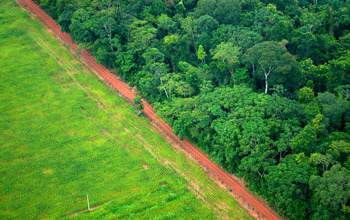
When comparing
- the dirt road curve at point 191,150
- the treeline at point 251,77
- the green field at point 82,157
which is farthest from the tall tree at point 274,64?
the green field at point 82,157

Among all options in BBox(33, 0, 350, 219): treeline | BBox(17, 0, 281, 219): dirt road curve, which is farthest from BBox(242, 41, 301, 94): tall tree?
BBox(17, 0, 281, 219): dirt road curve

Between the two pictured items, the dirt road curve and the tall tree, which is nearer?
the dirt road curve

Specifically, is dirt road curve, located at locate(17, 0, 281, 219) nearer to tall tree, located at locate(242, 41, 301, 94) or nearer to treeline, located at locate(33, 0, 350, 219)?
treeline, located at locate(33, 0, 350, 219)

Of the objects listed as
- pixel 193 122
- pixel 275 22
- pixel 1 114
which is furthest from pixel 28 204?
pixel 275 22

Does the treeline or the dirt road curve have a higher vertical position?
the treeline

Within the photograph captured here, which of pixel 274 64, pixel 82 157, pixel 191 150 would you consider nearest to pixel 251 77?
pixel 274 64

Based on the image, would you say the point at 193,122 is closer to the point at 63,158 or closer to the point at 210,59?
the point at 210,59

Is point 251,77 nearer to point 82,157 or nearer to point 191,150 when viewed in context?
point 191,150
